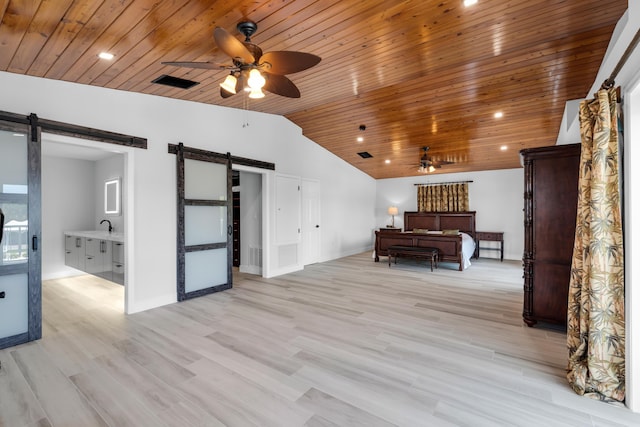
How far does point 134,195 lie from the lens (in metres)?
3.75

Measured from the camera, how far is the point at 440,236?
6625mm

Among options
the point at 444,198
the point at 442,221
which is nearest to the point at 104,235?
the point at 442,221

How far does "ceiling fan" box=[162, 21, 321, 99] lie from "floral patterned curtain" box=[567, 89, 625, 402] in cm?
203

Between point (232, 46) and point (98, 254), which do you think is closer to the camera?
point (232, 46)

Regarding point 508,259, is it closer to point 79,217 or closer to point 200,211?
point 200,211

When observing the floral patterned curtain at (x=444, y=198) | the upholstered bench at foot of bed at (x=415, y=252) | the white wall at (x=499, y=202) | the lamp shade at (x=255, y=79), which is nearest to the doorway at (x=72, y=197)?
the lamp shade at (x=255, y=79)

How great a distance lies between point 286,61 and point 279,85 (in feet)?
1.38

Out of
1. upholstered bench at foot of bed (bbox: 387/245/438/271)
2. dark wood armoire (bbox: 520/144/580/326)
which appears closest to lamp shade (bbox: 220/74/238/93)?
dark wood armoire (bbox: 520/144/580/326)

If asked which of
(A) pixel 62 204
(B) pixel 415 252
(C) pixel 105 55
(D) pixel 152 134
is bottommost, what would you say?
(B) pixel 415 252

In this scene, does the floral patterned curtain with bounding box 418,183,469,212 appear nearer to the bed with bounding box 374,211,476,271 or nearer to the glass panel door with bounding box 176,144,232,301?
the bed with bounding box 374,211,476,271

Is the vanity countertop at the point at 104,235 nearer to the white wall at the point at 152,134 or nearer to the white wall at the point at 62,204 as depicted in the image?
the white wall at the point at 62,204

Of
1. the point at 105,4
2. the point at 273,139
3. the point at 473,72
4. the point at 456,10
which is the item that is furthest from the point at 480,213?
the point at 105,4

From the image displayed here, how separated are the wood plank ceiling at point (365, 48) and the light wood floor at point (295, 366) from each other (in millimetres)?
2665

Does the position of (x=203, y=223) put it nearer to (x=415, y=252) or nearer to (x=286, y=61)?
(x=286, y=61)
